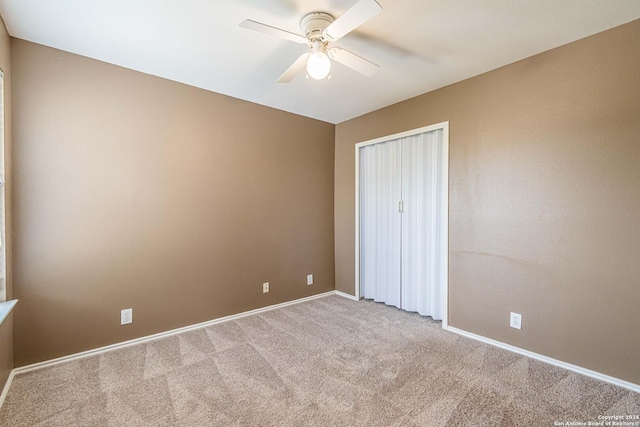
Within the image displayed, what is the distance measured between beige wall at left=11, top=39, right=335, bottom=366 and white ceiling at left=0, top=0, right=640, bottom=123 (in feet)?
1.06

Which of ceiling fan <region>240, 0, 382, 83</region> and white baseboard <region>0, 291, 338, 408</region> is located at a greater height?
ceiling fan <region>240, 0, 382, 83</region>

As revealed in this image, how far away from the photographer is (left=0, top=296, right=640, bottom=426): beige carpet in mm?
1646

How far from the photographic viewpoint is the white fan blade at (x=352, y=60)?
1783 millimetres

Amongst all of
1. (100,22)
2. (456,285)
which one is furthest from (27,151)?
(456,285)

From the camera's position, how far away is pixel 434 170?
3.06 meters

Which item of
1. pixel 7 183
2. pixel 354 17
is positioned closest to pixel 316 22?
pixel 354 17

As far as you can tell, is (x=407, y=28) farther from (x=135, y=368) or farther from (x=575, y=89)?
(x=135, y=368)

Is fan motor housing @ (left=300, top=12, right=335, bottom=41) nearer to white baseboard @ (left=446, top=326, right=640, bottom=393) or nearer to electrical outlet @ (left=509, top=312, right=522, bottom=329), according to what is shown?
electrical outlet @ (left=509, top=312, right=522, bottom=329)

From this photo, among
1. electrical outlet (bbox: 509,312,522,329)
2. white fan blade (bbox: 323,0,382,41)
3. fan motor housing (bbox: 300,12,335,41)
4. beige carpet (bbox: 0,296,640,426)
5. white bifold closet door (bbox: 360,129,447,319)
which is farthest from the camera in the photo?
white bifold closet door (bbox: 360,129,447,319)

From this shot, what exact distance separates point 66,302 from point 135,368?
31.1 inches

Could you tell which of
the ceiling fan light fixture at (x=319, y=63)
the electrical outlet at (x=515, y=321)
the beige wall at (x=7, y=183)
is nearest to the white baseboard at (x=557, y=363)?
the electrical outlet at (x=515, y=321)

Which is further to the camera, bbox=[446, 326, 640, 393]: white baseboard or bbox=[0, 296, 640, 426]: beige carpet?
bbox=[446, 326, 640, 393]: white baseboard

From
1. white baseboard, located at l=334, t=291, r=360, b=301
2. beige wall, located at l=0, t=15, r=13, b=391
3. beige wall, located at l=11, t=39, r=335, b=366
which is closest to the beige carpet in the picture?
beige wall, located at l=0, t=15, r=13, b=391

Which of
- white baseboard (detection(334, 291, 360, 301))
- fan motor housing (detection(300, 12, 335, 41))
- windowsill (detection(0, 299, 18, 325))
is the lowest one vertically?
white baseboard (detection(334, 291, 360, 301))
